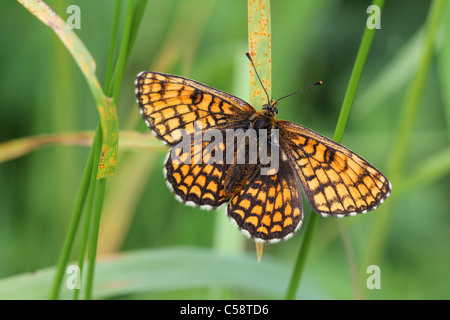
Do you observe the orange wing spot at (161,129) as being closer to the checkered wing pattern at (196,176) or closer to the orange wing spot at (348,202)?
the checkered wing pattern at (196,176)

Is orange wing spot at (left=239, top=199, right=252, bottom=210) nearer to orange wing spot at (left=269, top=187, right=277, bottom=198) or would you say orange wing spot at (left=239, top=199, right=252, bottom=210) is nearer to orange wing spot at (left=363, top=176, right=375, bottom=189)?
orange wing spot at (left=269, top=187, right=277, bottom=198)

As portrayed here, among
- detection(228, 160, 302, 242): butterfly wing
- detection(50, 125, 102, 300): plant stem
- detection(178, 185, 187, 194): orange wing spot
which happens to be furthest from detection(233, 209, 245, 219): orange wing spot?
detection(50, 125, 102, 300): plant stem

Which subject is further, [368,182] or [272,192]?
[272,192]

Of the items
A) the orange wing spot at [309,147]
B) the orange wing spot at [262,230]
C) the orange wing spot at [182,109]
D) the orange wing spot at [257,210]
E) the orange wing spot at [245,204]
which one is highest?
the orange wing spot at [182,109]

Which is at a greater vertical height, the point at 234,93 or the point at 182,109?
the point at 234,93

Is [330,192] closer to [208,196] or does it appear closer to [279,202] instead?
[279,202]

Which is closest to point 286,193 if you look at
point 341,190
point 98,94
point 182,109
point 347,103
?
point 341,190

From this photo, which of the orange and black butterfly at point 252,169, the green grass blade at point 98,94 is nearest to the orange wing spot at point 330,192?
the orange and black butterfly at point 252,169

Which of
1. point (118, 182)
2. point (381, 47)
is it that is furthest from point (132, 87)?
point (381, 47)

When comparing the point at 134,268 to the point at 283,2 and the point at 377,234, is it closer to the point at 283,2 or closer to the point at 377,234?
the point at 377,234
